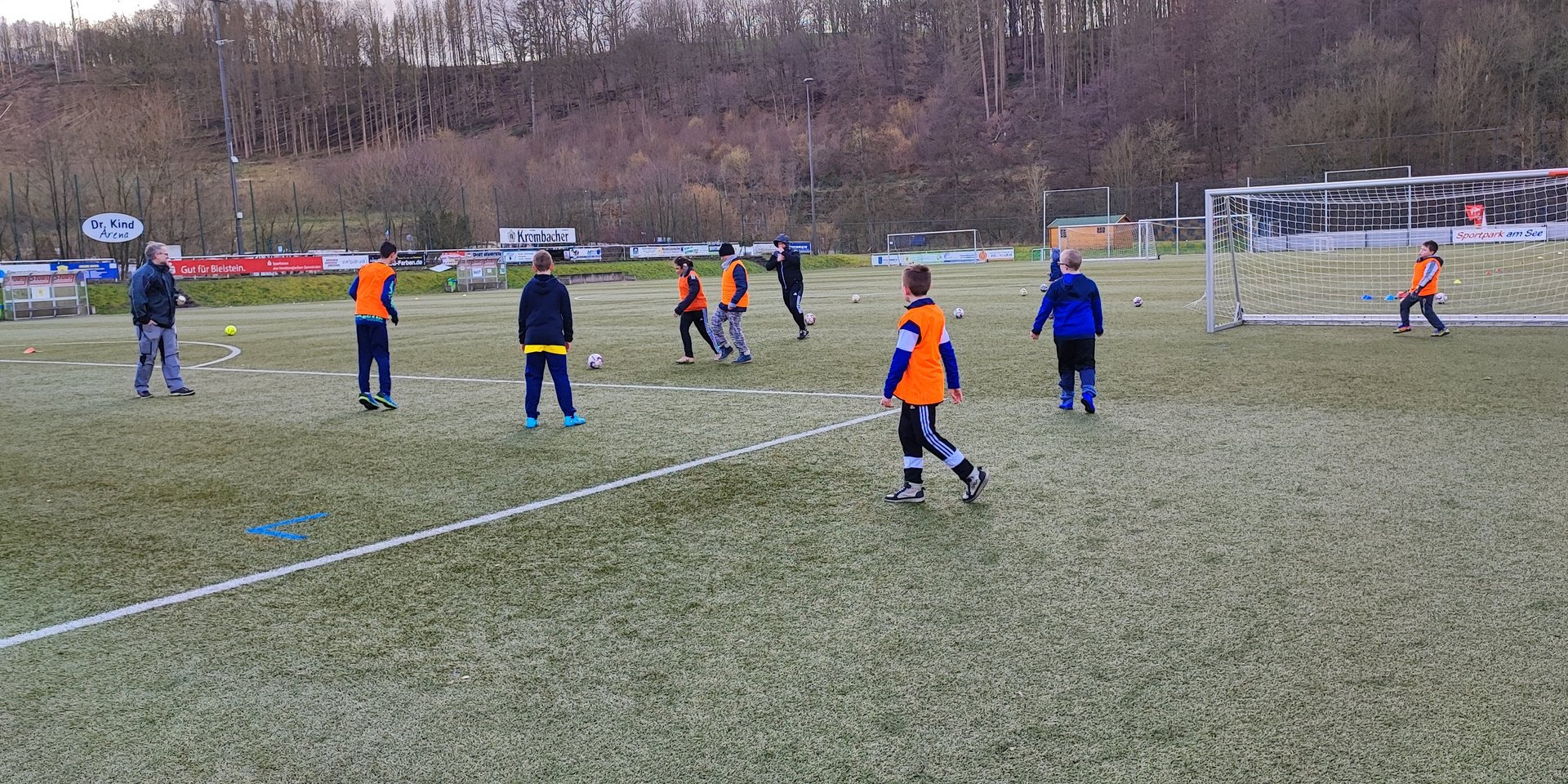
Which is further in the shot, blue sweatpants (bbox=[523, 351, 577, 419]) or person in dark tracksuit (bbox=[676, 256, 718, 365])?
person in dark tracksuit (bbox=[676, 256, 718, 365])

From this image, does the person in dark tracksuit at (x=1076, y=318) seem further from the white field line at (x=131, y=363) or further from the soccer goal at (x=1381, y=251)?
the white field line at (x=131, y=363)

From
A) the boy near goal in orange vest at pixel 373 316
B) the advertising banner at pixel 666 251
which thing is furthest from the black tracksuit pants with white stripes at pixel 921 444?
the advertising banner at pixel 666 251

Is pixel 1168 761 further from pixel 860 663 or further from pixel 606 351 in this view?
pixel 606 351

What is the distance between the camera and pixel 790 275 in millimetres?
18562

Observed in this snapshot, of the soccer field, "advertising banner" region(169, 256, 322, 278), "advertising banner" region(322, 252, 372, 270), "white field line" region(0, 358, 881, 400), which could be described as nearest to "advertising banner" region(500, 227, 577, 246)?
"advertising banner" region(322, 252, 372, 270)

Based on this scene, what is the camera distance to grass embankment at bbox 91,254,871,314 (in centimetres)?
4125

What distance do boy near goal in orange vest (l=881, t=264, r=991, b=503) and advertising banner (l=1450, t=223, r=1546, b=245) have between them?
42231 mm

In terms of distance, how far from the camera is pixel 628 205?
247ft

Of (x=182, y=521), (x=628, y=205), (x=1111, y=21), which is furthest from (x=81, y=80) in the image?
Result: (x=182, y=521)

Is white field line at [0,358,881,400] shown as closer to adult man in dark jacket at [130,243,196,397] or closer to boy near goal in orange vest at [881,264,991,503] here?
adult man in dark jacket at [130,243,196,397]

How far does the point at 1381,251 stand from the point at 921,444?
135ft

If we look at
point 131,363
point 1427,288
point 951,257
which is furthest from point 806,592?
point 951,257

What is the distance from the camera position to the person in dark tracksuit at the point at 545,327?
34.6ft

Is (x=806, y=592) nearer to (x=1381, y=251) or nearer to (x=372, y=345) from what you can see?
(x=372, y=345)
